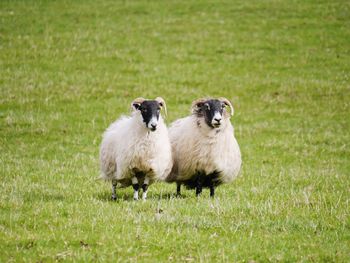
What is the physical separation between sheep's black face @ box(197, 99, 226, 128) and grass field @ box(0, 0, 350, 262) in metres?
1.51

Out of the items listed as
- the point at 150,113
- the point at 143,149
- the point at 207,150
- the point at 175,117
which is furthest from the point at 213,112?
the point at 175,117

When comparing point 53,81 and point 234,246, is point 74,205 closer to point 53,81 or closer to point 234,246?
point 234,246

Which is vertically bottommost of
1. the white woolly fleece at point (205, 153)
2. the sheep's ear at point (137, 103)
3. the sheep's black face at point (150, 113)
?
the white woolly fleece at point (205, 153)

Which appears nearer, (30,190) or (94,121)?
(30,190)

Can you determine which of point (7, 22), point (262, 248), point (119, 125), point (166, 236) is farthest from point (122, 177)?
point (7, 22)

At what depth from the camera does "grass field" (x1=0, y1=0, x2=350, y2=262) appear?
310 inches

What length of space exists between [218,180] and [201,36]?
20.4 metres

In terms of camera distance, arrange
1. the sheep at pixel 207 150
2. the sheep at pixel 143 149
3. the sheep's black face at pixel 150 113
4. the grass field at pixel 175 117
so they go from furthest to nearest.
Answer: the sheep at pixel 207 150, the sheep at pixel 143 149, the sheep's black face at pixel 150 113, the grass field at pixel 175 117

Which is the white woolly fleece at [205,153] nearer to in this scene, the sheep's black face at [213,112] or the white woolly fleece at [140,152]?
the sheep's black face at [213,112]

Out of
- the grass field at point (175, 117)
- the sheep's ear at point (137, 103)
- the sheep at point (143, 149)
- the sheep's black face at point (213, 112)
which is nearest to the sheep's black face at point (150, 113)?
the sheep at point (143, 149)

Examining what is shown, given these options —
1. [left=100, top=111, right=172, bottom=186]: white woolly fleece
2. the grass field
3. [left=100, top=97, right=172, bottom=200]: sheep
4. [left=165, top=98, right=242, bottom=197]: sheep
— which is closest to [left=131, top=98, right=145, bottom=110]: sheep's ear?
[left=100, top=97, right=172, bottom=200]: sheep

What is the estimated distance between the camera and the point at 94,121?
21.3 meters

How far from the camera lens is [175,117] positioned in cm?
2173

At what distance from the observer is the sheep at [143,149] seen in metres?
11.2
